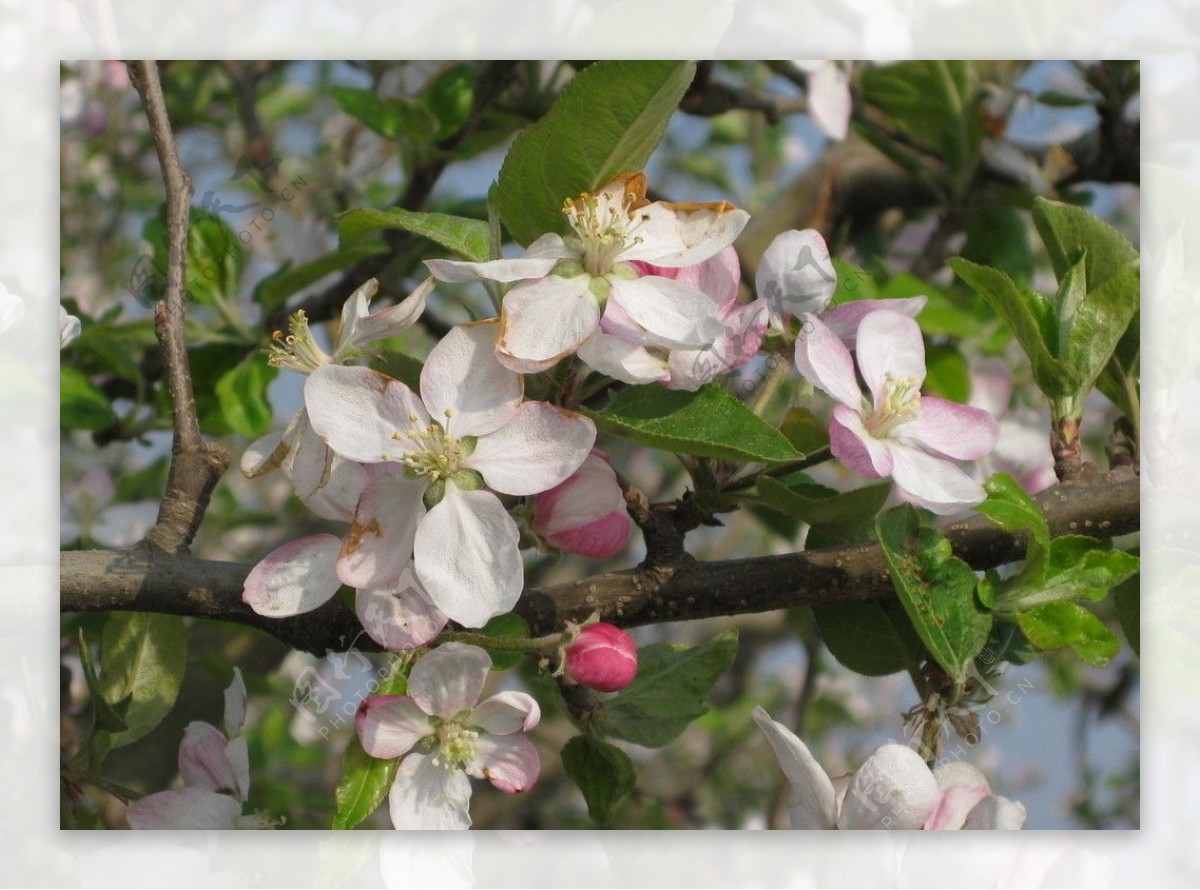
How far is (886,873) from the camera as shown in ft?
3.47

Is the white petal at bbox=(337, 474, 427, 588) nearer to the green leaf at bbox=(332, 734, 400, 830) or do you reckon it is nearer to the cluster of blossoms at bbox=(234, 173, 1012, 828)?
the cluster of blossoms at bbox=(234, 173, 1012, 828)

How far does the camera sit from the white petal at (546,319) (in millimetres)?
729

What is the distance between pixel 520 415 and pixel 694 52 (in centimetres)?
28

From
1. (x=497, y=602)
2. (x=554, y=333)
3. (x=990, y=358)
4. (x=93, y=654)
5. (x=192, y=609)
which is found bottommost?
(x=93, y=654)

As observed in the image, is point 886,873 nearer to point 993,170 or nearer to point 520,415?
point 520,415

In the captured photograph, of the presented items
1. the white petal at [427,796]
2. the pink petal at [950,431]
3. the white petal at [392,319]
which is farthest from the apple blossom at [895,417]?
the white petal at [427,796]

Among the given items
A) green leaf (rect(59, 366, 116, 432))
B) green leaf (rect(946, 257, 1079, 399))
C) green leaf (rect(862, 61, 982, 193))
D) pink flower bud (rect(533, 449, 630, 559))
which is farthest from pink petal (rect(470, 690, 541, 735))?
green leaf (rect(862, 61, 982, 193))

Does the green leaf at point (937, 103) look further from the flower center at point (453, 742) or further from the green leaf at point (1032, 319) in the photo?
the flower center at point (453, 742)

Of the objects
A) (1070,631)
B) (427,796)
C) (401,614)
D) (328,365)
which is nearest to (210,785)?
(427,796)

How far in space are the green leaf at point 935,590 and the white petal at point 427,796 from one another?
0.33 meters

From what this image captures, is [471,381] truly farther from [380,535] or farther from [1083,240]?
[1083,240]

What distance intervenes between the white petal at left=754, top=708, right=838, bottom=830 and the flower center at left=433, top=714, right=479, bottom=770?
0.20 m

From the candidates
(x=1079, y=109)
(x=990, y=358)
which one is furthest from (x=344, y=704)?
(x=1079, y=109)

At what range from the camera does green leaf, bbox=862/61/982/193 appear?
134 centimetres
